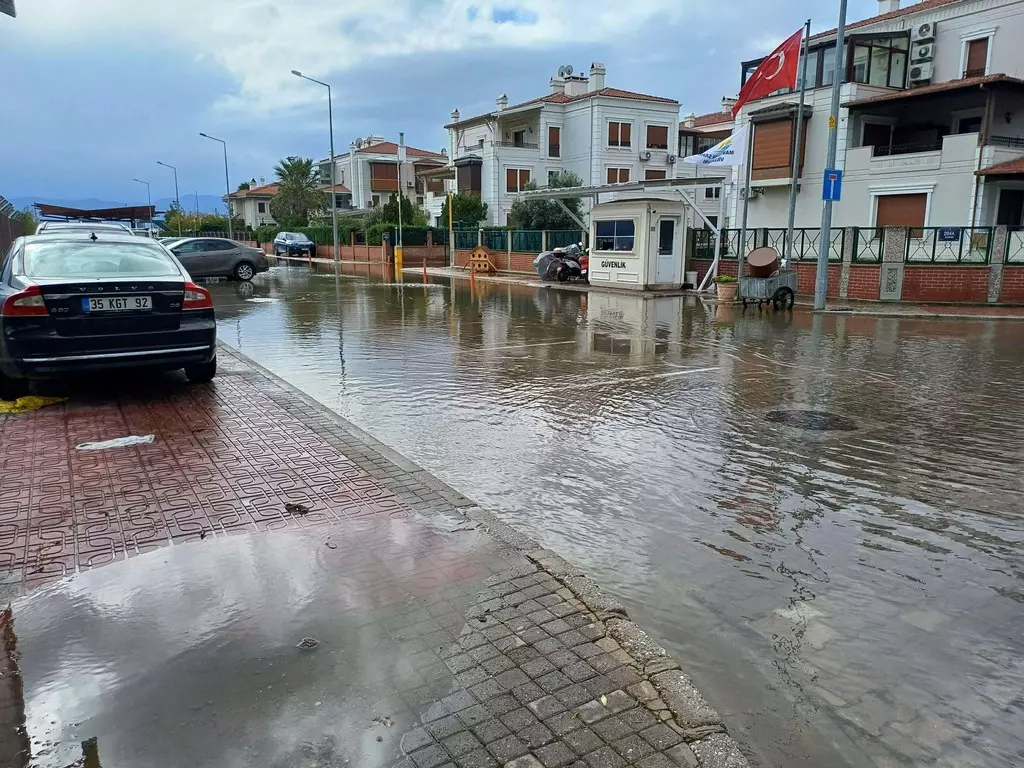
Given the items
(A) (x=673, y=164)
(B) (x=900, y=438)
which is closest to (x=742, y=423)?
(B) (x=900, y=438)

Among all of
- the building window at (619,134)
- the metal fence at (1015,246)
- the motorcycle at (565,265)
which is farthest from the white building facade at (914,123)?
the building window at (619,134)

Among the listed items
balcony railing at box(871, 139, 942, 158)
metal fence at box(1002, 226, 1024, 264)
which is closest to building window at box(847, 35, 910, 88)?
balcony railing at box(871, 139, 942, 158)

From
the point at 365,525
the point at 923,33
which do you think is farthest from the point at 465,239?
the point at 365,525

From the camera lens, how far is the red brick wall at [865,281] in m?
21.8

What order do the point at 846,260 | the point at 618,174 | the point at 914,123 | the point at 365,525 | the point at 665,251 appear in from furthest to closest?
the point at 618,174, the point at 914,123, the point at 665,251, the point at 846,260, the point at 365,525

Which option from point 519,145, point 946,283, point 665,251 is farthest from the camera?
point 519,145

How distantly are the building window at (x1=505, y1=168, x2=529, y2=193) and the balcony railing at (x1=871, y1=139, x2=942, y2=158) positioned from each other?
81.4ft

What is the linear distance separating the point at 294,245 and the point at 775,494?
5334cm

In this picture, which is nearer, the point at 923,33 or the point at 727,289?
the point at 727,289

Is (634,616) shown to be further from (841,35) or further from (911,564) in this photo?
(841,35)

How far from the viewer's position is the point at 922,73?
108 feet

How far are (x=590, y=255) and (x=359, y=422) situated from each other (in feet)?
66.3

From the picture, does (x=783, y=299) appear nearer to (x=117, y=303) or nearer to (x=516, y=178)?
(x=117, y=303)

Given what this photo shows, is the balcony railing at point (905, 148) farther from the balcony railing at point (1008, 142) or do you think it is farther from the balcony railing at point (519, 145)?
the balcony railing at point (519, 145)
